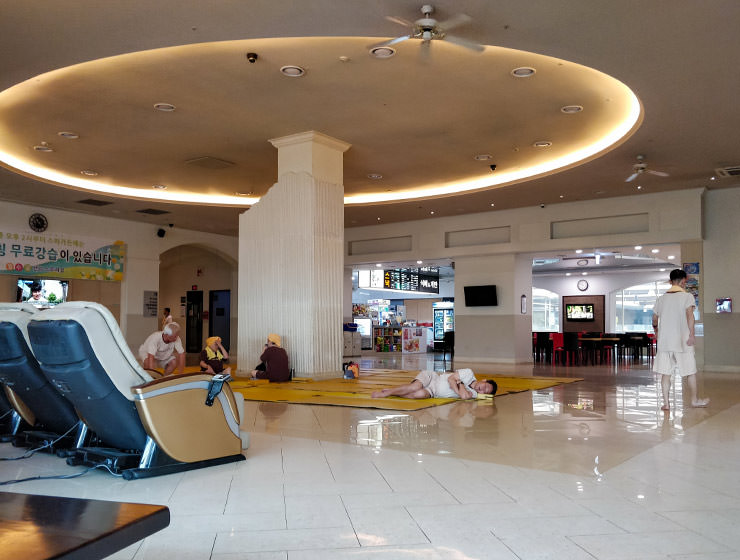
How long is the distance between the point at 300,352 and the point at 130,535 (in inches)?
340

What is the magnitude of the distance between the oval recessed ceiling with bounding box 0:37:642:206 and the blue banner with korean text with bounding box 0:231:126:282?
2003mm

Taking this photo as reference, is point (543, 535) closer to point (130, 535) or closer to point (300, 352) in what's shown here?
point (130, 535)

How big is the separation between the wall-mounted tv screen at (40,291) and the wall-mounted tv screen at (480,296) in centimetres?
943

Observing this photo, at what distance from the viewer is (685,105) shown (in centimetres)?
812

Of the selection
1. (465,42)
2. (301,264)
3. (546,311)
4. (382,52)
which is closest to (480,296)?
(301,264)

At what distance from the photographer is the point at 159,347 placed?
30.2ft

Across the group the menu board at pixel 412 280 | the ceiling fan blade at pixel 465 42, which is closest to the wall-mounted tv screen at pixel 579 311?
the menu board at pixel 412 280

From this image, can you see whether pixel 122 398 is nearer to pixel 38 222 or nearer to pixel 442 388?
pixel 442 388

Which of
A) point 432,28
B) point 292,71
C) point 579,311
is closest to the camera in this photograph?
point 432,28

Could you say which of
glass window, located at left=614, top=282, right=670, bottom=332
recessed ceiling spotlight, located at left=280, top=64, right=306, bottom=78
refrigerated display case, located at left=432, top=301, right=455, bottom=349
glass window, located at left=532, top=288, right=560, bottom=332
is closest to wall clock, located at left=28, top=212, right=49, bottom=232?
recessed ceiling spotlight, located at left=280, top=64, right=306, bottom=78

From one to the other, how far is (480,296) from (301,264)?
6748 mm

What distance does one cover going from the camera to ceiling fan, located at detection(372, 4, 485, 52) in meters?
5.84

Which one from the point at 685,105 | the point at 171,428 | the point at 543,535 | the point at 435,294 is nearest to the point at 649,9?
the point at 685,105

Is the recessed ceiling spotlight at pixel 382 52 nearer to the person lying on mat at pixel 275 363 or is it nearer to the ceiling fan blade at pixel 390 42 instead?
the ceiling fan blade at pixel 390 42
